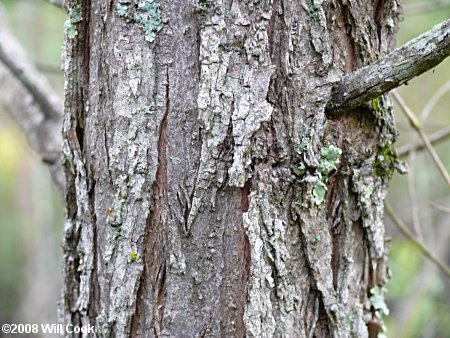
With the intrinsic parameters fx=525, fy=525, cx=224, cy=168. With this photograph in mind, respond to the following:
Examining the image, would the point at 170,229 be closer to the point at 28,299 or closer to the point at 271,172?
the point at 271,172

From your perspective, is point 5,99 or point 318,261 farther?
point 5,99

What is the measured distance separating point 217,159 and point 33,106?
0.94 meters

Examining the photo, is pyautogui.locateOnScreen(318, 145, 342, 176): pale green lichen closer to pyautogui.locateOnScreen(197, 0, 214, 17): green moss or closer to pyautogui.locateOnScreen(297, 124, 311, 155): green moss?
pyautogui.locateOnScreen(297, 124, 311, 155): green moss

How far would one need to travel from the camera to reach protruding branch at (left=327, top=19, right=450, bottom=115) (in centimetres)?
70

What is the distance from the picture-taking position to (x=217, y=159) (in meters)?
0.78

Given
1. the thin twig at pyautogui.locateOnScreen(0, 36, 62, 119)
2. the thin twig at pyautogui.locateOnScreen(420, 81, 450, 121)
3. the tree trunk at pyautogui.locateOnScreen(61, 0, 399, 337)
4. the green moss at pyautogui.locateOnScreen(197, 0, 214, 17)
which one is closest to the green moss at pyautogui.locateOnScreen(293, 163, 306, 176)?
the tree trunk at pyautogui.locateOnScreen(61, 0, 399, 337)

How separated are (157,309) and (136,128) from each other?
286 millimetres

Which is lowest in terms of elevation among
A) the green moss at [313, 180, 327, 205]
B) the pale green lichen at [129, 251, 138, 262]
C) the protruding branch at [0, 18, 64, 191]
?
the pale green lichen at [129, 251, 138, 262]

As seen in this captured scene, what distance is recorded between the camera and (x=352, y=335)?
0.91 metres

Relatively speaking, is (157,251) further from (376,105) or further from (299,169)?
(376,105)

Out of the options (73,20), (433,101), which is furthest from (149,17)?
(433,101)

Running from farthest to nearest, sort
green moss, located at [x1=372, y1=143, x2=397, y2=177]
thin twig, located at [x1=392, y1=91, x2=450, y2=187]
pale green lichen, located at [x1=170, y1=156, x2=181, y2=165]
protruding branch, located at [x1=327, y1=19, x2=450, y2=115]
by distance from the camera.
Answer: thin twig, located at [x1=392, y1=91, x2=450, y2=187] → green moss, located at [x1=372, y1=143, x2=397, y2=177] → pale green lichen, located at [x1=170, y1=156, x2=181, y2=165] → protruding branch, located at [x1=327, y1=19, x2=450, y2=115]

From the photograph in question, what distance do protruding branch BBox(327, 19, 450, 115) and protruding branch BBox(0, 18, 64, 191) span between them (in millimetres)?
859

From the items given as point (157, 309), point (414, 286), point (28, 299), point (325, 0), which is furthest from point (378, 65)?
point (28, 299)
